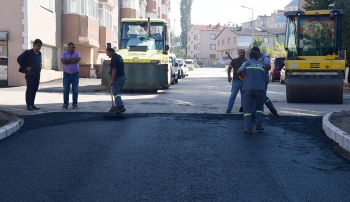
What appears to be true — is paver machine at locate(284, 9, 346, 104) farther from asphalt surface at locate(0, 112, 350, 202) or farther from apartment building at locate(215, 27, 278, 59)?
apartment building at locate(215, 27, 278, 59)

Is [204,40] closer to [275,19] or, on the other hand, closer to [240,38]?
[240,38]

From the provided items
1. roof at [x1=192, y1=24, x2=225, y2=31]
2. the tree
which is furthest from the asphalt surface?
roof at [x1=192, y1=24, x2=225, y2=31]

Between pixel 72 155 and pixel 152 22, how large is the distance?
644 inches

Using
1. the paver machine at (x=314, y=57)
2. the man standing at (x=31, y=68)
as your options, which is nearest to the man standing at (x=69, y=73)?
the man standing at (x=31, y=68)

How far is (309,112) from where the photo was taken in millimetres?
13359

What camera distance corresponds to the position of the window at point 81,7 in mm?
29828

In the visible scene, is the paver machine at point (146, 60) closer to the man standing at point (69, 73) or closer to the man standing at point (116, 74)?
the man standing at point (69, 73)

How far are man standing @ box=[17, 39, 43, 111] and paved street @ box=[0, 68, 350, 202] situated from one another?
44.5 inches

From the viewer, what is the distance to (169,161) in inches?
287

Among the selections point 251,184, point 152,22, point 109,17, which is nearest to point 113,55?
point 251,184

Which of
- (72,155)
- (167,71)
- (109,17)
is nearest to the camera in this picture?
(72,155)

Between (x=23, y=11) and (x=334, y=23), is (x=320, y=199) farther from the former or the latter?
(x=23, y=11)

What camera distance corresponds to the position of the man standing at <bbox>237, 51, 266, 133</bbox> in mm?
9859

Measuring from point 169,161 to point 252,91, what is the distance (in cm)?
327
